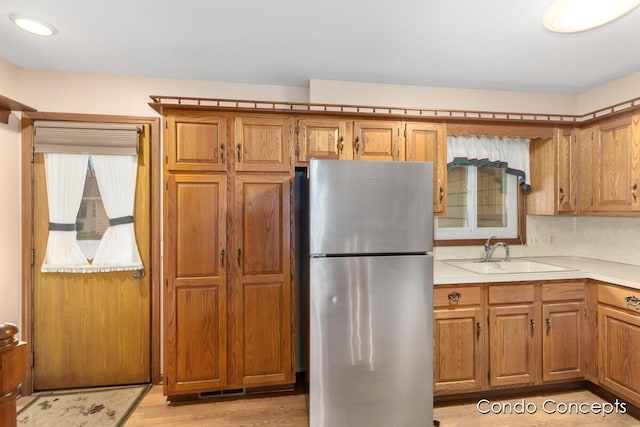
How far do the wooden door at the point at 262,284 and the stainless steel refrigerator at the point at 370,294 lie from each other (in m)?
0.47

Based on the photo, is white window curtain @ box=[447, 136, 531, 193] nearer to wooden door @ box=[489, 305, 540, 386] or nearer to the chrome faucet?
the chrome faucet

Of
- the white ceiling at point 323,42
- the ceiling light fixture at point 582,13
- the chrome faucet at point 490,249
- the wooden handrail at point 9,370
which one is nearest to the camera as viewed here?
the wooden handrail at point 9,370

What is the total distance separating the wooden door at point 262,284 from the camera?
87.9 inches

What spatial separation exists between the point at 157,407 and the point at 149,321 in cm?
61

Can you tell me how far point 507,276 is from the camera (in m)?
2.23

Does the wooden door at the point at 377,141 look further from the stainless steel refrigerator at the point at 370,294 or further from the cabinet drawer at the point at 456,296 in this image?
the cabinet drawer at the point at 456,296

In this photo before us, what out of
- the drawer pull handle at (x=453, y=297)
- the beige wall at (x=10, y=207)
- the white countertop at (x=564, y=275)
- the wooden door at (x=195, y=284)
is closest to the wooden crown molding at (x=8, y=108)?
the beige wall at (x=10, y=207)

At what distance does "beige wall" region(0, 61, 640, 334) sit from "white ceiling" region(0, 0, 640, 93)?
8cm

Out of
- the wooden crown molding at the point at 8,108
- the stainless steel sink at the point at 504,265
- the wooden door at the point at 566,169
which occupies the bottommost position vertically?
the stainless steel sink at the point at 504,265

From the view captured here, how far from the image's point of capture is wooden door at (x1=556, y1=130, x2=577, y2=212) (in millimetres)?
2666

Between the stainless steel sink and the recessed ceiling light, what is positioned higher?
the recessed ceiling light

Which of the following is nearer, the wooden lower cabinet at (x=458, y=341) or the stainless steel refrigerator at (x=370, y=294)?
the stainless steel refrigerator at (x=370, y=294)

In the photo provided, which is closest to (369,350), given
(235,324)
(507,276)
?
(235,324)

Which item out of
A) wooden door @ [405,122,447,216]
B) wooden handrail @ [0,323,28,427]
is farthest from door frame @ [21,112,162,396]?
wooden door @ [405,122,447,216]
